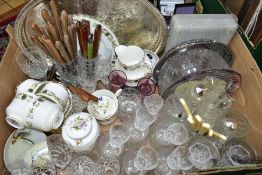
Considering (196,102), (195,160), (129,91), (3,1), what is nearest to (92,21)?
(129,91)

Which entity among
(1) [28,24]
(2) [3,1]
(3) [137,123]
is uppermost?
(1) [28,24]

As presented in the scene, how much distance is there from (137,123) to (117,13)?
0.38 m

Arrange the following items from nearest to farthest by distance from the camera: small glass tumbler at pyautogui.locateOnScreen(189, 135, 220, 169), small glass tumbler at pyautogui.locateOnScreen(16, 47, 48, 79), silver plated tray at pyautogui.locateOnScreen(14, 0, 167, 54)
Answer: small glass tumbler at pyautogui.locateOnScreen(189, 135, 220, 169) < small glass tumbler at pyautogui.locateOnScreen(16, 47, 48, 79) < silver plated tray at pyautogui.locateOnScreen(14, 0, 167, 54)

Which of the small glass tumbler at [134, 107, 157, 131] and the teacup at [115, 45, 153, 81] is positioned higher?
the teacup at [115, 45, 153, 81]

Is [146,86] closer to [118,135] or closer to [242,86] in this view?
[118,135]

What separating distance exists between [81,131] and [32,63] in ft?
0.87

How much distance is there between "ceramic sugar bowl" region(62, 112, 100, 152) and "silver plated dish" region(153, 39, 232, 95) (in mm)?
232

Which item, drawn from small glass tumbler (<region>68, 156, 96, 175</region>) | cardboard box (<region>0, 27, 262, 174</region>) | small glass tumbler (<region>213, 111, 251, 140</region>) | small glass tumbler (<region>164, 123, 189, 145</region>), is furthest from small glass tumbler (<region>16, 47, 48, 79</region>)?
small glass tumbler (<region>213, 111, 251, 140</region>)

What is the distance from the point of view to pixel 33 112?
0.74 m

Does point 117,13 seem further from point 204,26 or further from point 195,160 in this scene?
point 195,160

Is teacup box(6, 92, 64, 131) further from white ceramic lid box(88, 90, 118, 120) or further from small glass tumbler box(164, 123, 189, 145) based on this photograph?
small glass tumbler box(164, 123, 189, 145)

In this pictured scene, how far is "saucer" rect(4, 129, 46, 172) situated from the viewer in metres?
0.77

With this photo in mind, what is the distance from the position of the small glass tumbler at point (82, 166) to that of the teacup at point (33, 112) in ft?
0.34

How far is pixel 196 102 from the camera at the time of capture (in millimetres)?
776
